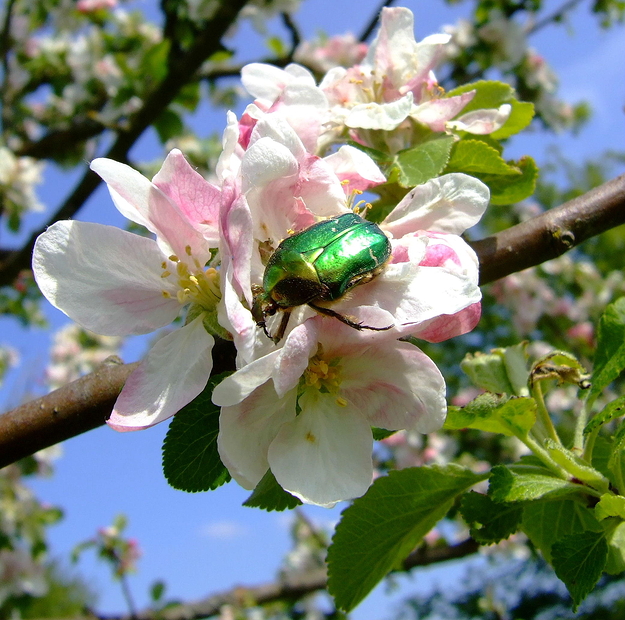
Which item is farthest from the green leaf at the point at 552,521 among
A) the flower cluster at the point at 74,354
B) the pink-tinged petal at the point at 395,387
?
the flower cluster at the point at 74,354

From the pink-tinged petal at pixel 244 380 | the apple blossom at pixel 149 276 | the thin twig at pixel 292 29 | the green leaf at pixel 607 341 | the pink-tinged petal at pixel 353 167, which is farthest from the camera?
the thin twig at pixel 292 29

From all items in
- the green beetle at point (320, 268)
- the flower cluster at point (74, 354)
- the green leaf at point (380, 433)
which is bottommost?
the flower cluster at point (74, 354)

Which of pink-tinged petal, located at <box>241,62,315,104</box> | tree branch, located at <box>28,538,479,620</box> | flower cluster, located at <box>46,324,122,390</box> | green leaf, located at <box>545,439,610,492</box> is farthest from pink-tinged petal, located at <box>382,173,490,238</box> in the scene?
flower cluster, located at <box>46,324,122,390</box>

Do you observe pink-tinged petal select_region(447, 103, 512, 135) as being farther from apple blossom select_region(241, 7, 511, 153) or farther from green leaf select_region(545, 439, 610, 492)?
green leaf select_region(545, 439, 610, 492)

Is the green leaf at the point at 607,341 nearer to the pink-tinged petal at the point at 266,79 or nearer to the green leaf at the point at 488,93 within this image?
the green leaf at the point at 488,93

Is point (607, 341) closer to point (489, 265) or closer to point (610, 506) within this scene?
point (489, 265)

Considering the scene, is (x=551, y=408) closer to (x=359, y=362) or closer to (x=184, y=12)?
(x=184, y=12)

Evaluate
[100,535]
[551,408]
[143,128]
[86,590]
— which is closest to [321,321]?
[143,128]

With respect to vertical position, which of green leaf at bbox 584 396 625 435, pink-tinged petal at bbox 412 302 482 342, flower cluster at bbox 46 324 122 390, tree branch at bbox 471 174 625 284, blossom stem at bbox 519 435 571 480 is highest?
pink-tinged petal at bbox 412 302 482 342
